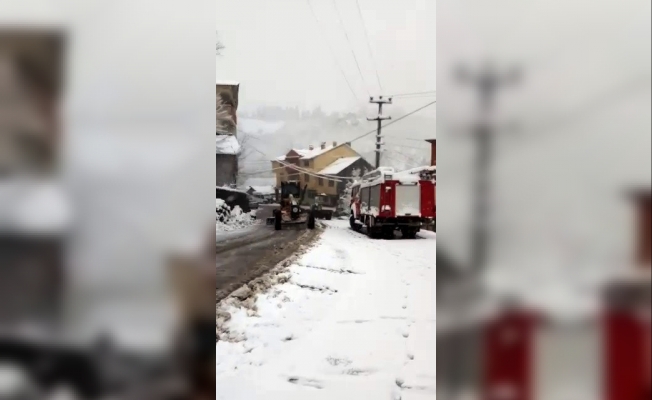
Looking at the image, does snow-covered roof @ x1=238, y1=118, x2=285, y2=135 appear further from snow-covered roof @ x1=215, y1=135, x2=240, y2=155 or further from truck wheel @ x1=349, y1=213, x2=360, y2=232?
truck wheel @ x1=349, y1=213, x2=360, y2=232

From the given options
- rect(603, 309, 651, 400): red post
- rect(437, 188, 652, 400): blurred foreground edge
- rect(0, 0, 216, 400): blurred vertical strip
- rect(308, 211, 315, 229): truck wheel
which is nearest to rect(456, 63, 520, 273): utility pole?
rect(437, 188, 652, 400): blurred foreground edge

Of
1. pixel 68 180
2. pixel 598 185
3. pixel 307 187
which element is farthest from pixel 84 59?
pixel 598 185

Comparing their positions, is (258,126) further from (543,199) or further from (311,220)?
(543,199)

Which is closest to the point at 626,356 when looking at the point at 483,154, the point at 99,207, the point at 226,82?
the point at 483,154

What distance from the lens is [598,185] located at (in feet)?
4.67

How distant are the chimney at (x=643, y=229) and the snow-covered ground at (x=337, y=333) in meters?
0.61

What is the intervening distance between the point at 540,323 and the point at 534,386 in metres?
0.20

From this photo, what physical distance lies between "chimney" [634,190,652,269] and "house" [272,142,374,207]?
83cm

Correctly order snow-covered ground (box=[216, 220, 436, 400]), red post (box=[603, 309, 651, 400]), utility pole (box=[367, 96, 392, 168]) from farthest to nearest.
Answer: utility pole (box=[367, 96, 392, 168]) → snow-covered ground (box=[216, 220, 436, 400]) → red post (box=[603, 309, 651, 400])

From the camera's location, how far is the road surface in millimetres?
1540

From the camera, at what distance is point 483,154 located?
148 centimetres

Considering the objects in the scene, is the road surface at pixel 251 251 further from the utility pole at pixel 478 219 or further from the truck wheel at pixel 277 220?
the utility pole at pixel 478 219

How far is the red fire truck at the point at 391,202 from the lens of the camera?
1.55 m

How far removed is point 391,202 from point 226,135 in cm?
62
